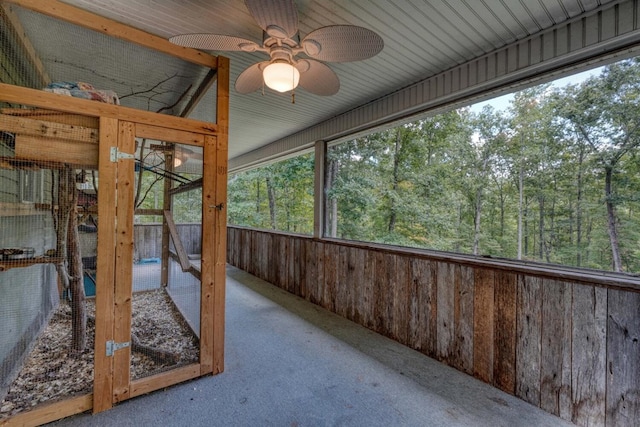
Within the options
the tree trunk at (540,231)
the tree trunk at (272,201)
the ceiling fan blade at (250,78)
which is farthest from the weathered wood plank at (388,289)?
the tree trunk at (272,201)

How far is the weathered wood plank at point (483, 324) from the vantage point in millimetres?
2254

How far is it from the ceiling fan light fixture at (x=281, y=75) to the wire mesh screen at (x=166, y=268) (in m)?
0.94

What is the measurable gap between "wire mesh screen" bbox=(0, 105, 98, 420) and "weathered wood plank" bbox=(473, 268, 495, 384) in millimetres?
2988

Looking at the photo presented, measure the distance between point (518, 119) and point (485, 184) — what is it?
620mm

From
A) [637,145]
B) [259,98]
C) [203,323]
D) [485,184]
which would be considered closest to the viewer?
[637,145]

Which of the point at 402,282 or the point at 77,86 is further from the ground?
the point at 77,86

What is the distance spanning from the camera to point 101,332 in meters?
1.84

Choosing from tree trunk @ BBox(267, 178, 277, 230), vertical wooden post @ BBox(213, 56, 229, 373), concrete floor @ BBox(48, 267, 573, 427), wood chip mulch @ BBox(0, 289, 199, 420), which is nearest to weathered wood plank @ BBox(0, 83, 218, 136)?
vertical wooden post @ BBox(213, 56, 229, 373)

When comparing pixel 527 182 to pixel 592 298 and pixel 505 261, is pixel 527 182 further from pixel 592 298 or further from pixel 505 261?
pixel 592 298

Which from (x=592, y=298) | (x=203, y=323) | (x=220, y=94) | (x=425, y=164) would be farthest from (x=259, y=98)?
(x=592, y=298)

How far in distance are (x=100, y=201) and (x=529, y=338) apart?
3243 mm

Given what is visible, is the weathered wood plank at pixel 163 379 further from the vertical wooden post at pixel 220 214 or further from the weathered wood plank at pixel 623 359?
the weathered wood plank at pixel 623 359

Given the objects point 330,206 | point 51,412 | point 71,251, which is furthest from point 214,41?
point 330,206

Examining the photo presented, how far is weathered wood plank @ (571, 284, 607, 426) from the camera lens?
1.74 meters
